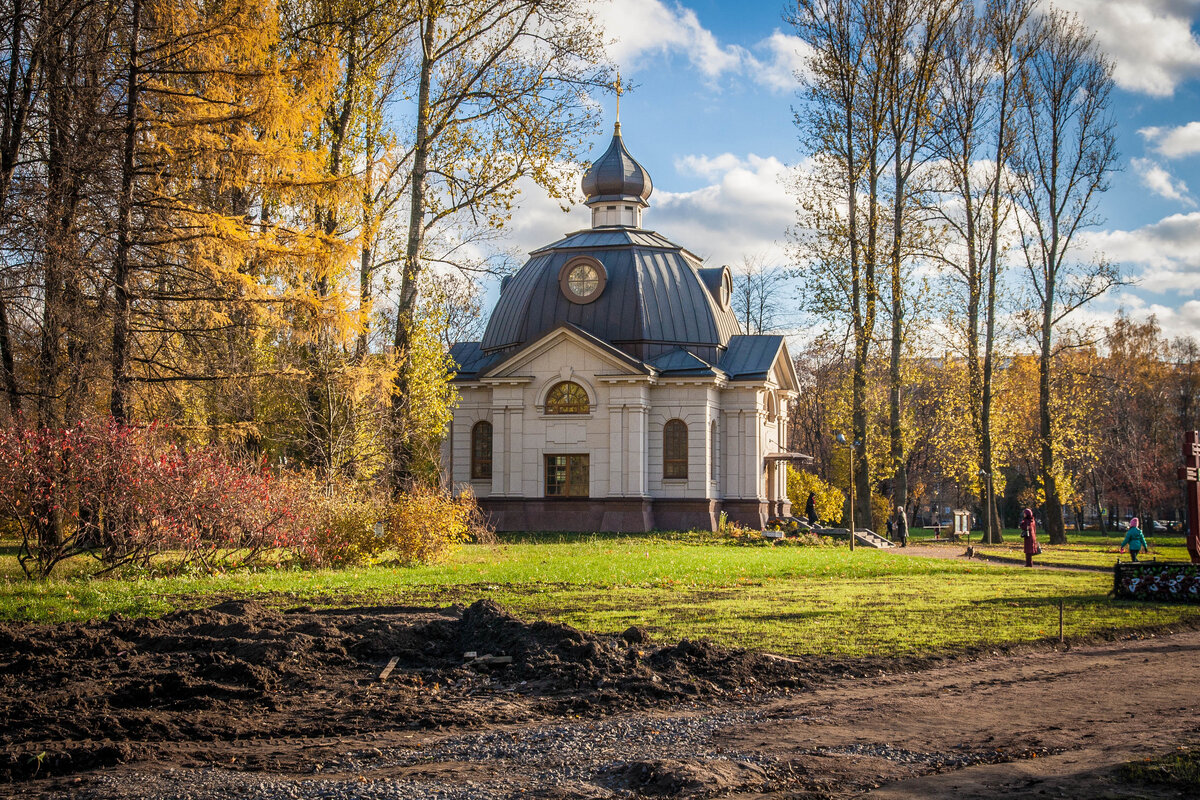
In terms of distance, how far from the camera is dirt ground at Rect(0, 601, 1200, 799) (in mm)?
6098

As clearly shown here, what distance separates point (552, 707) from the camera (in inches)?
309

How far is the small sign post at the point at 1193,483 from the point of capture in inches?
682

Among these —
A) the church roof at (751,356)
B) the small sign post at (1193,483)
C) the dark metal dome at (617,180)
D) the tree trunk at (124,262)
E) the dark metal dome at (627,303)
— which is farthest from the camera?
the dark metal dome at (617,180)

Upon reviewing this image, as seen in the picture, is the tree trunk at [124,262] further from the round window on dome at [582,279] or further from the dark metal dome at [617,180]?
the dark metal dome at [617,180]

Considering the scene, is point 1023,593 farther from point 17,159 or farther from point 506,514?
point 506,514

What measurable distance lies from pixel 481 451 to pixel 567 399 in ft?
13.1

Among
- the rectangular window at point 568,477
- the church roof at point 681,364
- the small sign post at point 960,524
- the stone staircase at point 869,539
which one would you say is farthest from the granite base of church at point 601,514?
the small sign post at point 960,524

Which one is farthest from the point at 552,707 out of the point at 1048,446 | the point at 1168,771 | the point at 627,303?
the point at 1048,446

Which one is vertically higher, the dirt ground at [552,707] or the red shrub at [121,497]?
the red shrub at [121,497]

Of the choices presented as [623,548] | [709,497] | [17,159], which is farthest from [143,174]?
[709,497]

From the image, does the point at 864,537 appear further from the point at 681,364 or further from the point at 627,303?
the point at 627,303

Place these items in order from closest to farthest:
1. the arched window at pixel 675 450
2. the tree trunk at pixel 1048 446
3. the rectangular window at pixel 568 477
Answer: the rectangular window at pixel 568 477
the arched window at pixel 675 450
the tree trunk at pixel 1048 446

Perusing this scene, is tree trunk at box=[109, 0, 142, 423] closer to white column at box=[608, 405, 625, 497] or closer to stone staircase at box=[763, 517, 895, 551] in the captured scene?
white column at box=[608, 405, 625, 497]

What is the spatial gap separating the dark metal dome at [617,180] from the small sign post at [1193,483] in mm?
26368
